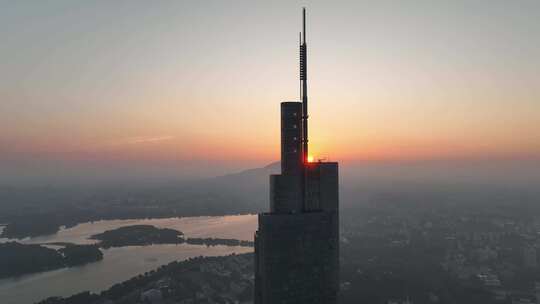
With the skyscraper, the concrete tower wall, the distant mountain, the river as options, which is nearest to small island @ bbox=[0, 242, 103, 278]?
the river

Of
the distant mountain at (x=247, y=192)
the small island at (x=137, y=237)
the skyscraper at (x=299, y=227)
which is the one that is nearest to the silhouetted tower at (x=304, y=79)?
the skyscraper at (x=299, y=227)

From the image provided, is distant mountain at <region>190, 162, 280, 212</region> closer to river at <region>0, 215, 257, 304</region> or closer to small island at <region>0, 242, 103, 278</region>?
river at <region>0, 215, 257, 304</region>

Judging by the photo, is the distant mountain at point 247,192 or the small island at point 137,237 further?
the distant mountain at point 247,192

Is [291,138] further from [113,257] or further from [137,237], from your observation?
[137,237]

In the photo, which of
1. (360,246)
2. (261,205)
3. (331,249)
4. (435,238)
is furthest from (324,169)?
(261,205)

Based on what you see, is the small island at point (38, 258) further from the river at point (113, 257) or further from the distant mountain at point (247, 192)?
the distant mountain at point (247, 192)

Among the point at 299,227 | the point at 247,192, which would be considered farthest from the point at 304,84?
the point at 247,192
